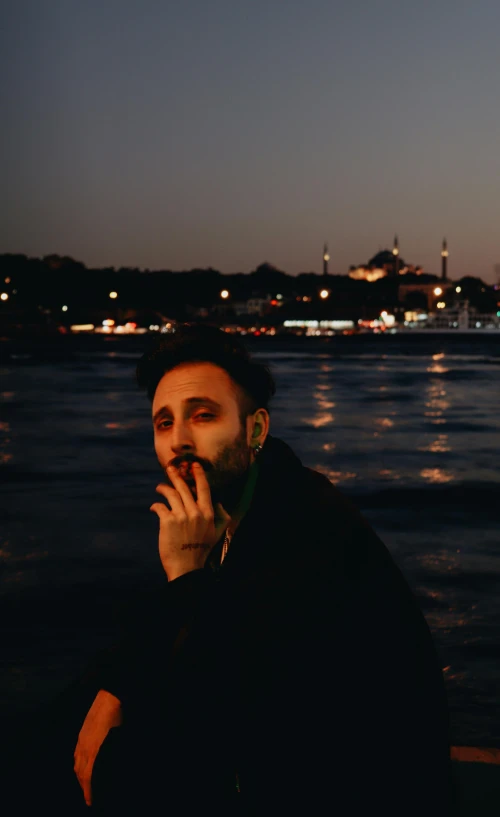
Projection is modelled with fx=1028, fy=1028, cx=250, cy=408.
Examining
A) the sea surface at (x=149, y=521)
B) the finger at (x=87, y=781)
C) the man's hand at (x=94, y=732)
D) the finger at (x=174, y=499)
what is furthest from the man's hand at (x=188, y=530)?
the sea surface at (x=149, y=521)

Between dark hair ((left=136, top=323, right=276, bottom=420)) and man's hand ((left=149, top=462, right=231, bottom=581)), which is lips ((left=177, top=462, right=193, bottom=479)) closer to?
man's hand ((left=149, top=462, right=231, bottom=581))

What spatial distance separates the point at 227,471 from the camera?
260 centimetres

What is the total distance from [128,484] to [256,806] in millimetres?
14856

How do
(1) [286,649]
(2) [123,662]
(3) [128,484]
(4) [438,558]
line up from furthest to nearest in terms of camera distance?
(3) [128,484], (4) [438,558], (2) [123,662], (1) [286,649]

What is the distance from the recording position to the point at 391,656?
94.1 inches

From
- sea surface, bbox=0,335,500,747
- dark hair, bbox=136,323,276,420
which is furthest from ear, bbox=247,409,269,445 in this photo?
sea surface, bbox=0,335,500,747

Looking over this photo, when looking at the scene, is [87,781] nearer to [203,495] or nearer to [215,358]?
[203,495]

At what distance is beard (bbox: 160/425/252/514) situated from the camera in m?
2.58

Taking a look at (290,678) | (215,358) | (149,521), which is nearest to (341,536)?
(290,678)

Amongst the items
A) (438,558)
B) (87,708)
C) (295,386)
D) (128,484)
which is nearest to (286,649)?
(87,708)

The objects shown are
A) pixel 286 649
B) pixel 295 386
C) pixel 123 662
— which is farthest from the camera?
pixel 295 386

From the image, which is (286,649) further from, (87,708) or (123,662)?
(87,708)

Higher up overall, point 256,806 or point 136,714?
point 136,714

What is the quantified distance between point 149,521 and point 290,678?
36.4ft
